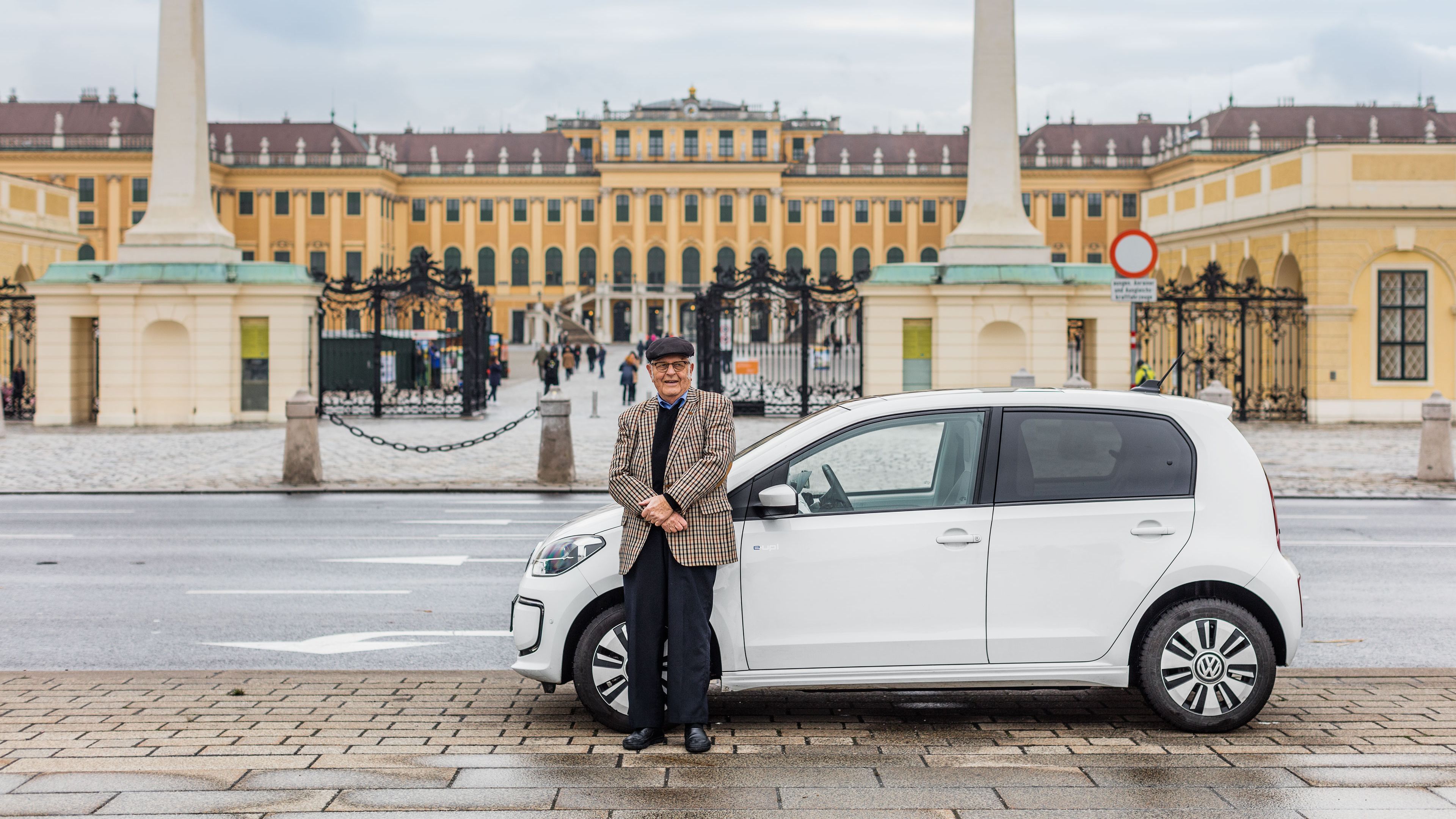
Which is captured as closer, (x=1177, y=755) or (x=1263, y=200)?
(x=1177, y=755)

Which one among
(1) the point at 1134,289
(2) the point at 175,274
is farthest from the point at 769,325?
(1) the point at 1134,289

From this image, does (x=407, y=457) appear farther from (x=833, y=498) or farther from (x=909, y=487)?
(x=833, y=498)

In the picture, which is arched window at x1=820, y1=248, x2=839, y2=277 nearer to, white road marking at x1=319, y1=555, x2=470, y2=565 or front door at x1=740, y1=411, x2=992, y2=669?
white road marking at x1=319, y1=555, x2=470, y2=565

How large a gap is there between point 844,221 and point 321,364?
83.8 metres

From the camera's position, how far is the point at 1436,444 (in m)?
17.5

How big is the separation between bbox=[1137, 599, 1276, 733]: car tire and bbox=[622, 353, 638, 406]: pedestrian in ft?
96.7

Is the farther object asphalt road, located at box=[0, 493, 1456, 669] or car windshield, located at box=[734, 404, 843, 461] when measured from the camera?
asphalt road, located at box=[0, 493, 1456, 669]

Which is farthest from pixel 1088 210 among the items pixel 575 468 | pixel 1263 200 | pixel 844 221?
pixel 575 468

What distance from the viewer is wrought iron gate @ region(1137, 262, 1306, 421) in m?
28.6

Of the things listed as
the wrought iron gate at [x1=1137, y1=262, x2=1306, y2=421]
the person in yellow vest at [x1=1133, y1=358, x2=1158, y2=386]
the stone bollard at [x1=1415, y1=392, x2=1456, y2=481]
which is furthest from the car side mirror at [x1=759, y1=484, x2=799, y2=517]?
the wrought iron gate at [x1=1137, y1=262, x2=1306, y2=421]

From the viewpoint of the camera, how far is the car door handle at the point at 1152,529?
19.2 feet

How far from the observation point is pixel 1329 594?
9711 millimetres

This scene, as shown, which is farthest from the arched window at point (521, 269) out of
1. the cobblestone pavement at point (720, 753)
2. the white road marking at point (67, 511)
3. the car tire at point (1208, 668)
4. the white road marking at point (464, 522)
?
the car tire at point (1208, 668)

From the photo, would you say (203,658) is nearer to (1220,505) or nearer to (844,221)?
(1220,505)
